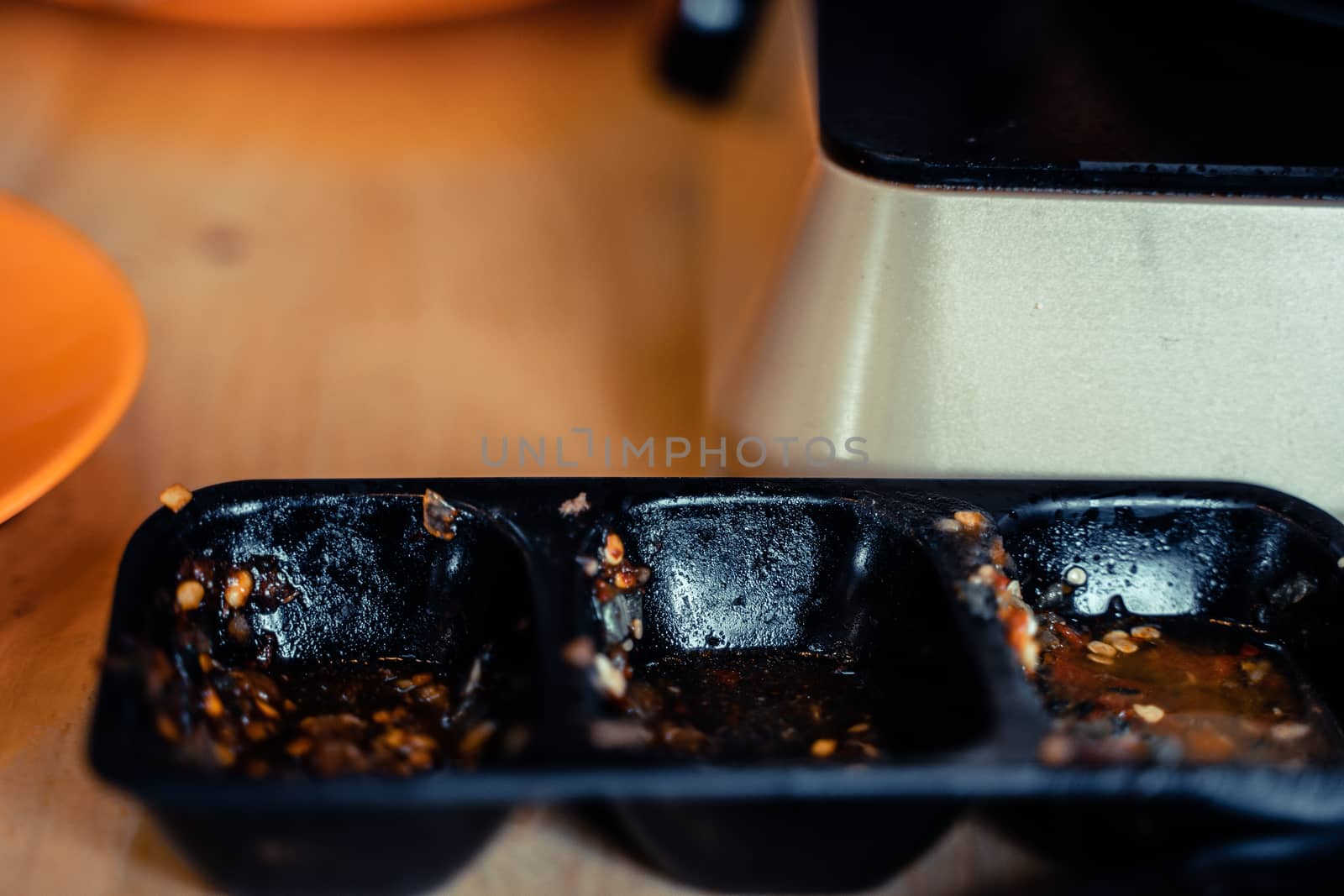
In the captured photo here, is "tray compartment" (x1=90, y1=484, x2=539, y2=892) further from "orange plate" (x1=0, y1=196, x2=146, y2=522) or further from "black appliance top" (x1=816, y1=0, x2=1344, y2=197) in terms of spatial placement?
"black appliance top" (x1=816, y1=0, x2=1344, y2=197)

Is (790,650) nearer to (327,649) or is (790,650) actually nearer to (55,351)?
(327,649)

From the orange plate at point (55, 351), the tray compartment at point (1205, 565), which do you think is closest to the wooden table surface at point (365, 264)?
the orange plate at point (55, 351)

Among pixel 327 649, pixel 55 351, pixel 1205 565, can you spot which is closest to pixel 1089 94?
pixel 1205 565

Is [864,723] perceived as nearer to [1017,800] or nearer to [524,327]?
[1017,800]

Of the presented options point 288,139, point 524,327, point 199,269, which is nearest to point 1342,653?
point 524,327

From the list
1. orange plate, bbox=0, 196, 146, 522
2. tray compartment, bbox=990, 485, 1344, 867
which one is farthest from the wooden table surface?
tray compartment, bbox=990, 485, 1344, 867
